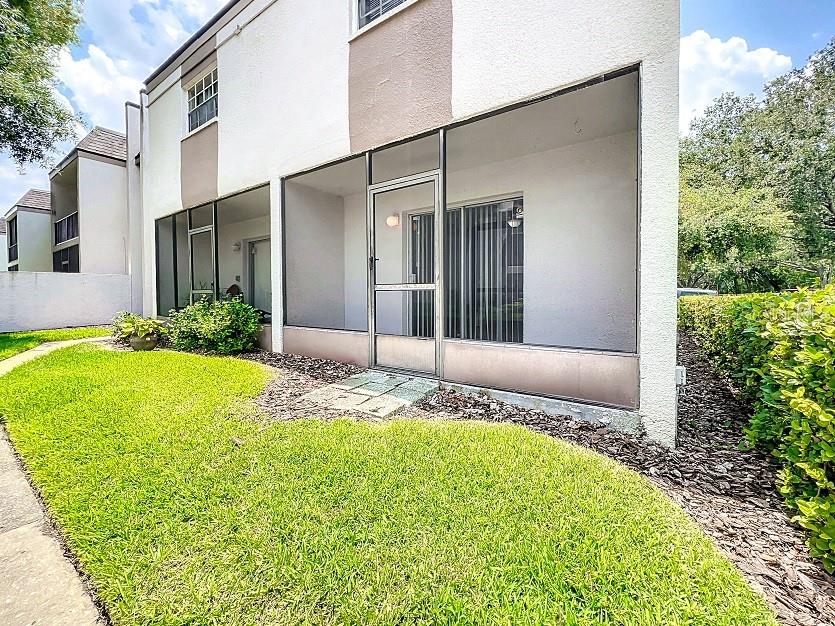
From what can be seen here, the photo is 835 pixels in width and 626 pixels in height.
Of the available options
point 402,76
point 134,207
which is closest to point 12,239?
point 134,207

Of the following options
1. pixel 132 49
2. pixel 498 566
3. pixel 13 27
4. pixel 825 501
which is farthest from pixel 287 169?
pixel 132 49

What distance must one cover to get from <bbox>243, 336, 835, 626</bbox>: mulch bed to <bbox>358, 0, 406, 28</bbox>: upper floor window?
5310 millimetres

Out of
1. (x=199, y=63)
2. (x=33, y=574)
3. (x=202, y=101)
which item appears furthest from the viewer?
(x=202, y=101)

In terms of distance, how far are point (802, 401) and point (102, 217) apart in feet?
62.5

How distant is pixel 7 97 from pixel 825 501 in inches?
→ 710

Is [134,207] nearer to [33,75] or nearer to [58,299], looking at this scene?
[58,299]

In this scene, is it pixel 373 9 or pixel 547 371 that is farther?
pixel 373 9

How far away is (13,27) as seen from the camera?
33.5 ft

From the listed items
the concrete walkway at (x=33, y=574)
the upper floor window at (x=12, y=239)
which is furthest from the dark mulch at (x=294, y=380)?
the upper floor window at (x=12, y=239)

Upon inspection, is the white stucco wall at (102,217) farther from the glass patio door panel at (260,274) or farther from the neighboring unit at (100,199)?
the glass patio door panel at (260,274)

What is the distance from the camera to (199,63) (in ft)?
29.4

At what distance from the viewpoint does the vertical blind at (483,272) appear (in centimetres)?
686

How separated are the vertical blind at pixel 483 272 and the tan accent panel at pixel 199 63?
244 inches

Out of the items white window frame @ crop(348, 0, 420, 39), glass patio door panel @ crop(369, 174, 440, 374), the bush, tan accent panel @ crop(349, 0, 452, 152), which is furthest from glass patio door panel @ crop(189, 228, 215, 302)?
white window frame @ crop(348, 0, 420, 39)
